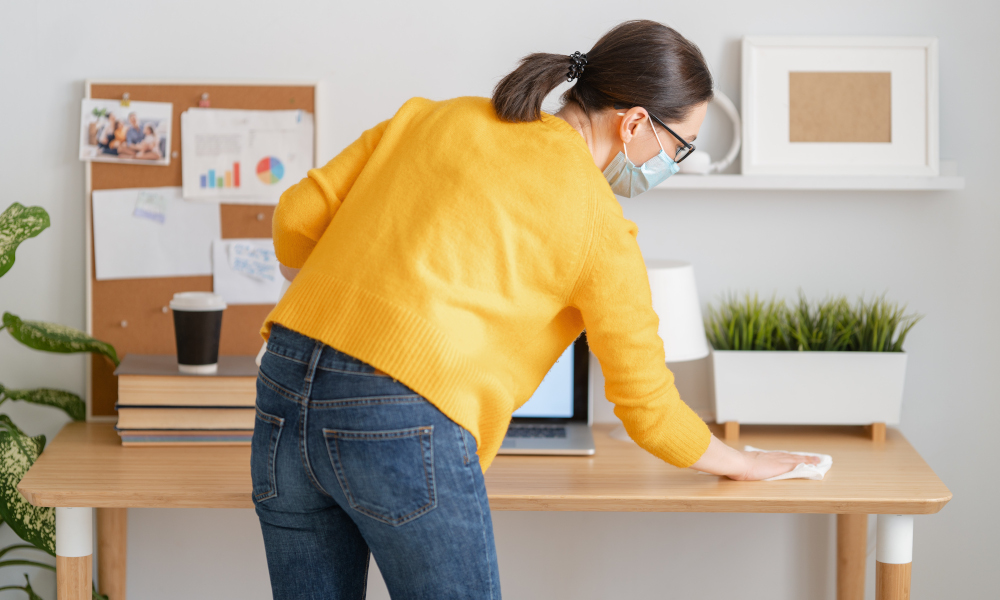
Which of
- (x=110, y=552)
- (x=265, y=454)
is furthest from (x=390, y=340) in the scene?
(x=110, y=552)

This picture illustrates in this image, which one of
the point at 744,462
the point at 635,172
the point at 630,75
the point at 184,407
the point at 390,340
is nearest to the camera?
the point at 390,340

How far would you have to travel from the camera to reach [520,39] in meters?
1.65

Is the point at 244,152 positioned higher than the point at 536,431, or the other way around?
the point at 244,152

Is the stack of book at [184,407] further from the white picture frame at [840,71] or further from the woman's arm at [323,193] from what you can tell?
the white picture frame at [840,71]

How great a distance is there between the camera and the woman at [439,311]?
33.2 inches

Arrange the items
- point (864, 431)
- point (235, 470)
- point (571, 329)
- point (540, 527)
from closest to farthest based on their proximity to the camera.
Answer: point (571, 329) < point (235, 470) < point (864, 431) < point (540, 527)

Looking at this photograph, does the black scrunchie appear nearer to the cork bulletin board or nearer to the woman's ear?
the woman's ear

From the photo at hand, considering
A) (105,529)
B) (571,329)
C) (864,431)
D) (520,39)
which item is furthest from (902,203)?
(105,529)

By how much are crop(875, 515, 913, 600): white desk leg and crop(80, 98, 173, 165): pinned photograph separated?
148 centimetres

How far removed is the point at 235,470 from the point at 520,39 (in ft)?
3.21

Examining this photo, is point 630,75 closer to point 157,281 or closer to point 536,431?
point 536,431

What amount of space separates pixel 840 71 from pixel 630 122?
834 millimetres

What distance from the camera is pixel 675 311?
1.51m

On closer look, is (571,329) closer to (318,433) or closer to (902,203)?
(318,433)
